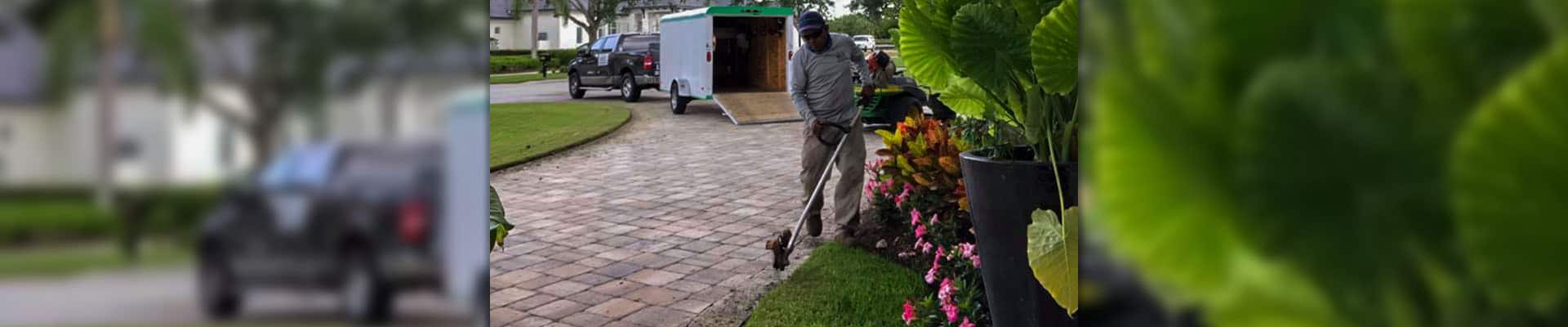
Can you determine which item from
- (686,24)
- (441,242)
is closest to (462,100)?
(441,242)

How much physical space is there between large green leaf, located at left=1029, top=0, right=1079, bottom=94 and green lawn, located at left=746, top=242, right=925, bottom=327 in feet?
9.53

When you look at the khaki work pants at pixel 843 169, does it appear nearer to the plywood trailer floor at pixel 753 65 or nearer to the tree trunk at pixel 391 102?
the tree trunk at pixel 391 102

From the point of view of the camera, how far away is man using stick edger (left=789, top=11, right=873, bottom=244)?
22.0 feet

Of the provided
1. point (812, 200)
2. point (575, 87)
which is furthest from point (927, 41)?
point (575, 87)

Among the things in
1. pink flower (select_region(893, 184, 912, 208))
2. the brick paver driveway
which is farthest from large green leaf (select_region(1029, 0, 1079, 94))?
pink flower (select_region(893, 184, 912, 208))

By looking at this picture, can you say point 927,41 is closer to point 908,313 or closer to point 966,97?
point 966,97

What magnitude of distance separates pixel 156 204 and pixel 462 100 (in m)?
0.17

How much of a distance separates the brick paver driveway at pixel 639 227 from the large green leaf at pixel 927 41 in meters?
2.12

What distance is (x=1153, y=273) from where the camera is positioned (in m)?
0.42

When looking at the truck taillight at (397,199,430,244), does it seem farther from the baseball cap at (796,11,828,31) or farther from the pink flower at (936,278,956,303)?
the baseball cap at (796,11,828,31)

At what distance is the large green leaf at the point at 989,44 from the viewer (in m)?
2.96

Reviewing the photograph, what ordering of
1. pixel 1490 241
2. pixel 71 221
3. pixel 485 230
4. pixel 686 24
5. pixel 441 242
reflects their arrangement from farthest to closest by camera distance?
pixel 686 24 < pixel 485 230 < pixel 441 242 < pixel 71 221 < pixel 1490 241

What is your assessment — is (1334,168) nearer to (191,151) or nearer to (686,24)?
(191,151)

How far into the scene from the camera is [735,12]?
17.5 metres
